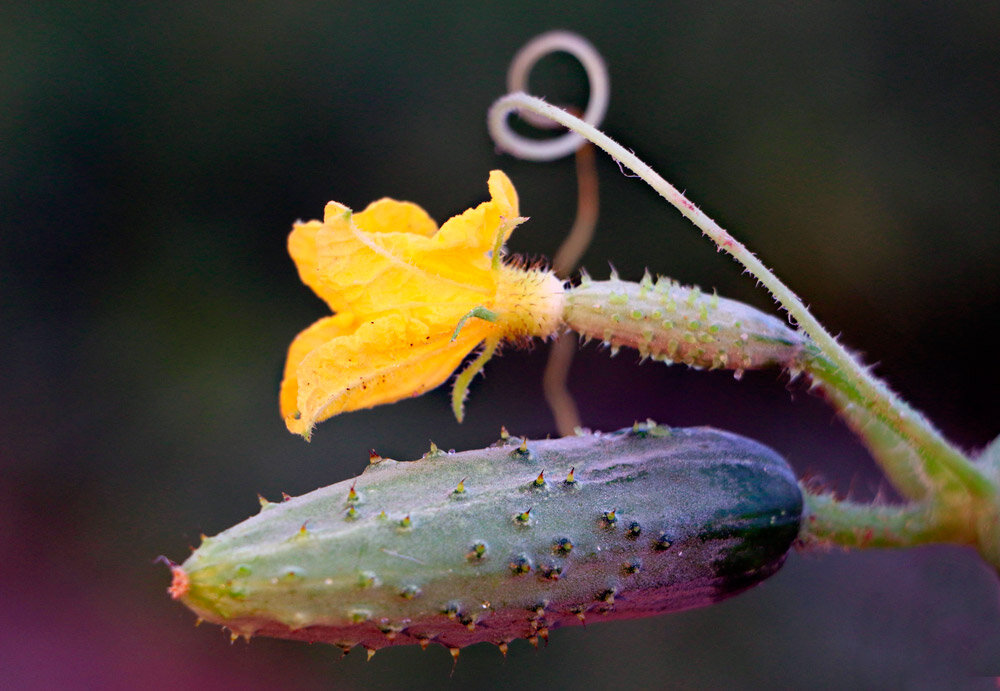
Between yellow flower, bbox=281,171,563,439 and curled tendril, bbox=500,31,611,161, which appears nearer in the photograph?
yellow flower, bbox=281,171,563,439

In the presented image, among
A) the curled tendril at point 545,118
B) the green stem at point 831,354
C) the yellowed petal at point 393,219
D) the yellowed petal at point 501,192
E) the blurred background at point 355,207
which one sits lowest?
the green stem at point 831,354

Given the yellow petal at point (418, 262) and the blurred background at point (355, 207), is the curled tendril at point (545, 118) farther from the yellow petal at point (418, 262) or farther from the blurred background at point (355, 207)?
the blurred background at point (355, 207)

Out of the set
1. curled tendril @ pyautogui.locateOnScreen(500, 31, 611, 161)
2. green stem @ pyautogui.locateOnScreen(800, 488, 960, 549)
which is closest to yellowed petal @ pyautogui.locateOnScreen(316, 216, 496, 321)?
curled tendril @ pyautogui.locateOnScreen(500, 31, 611, 161)

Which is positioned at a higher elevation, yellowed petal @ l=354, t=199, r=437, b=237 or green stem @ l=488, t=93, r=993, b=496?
yellowed petal @ l=354, t=199, r=437, b=237

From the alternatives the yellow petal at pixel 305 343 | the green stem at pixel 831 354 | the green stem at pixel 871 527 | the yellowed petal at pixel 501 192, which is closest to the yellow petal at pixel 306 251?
the yellow petal at pixel 305 343

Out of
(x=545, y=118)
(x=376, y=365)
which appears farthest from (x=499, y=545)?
(x=545, y=118)

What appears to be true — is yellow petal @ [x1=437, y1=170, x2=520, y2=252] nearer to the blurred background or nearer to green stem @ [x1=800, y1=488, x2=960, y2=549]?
green stem @ [x1=800, y1=488, x2=960, y2=549]
